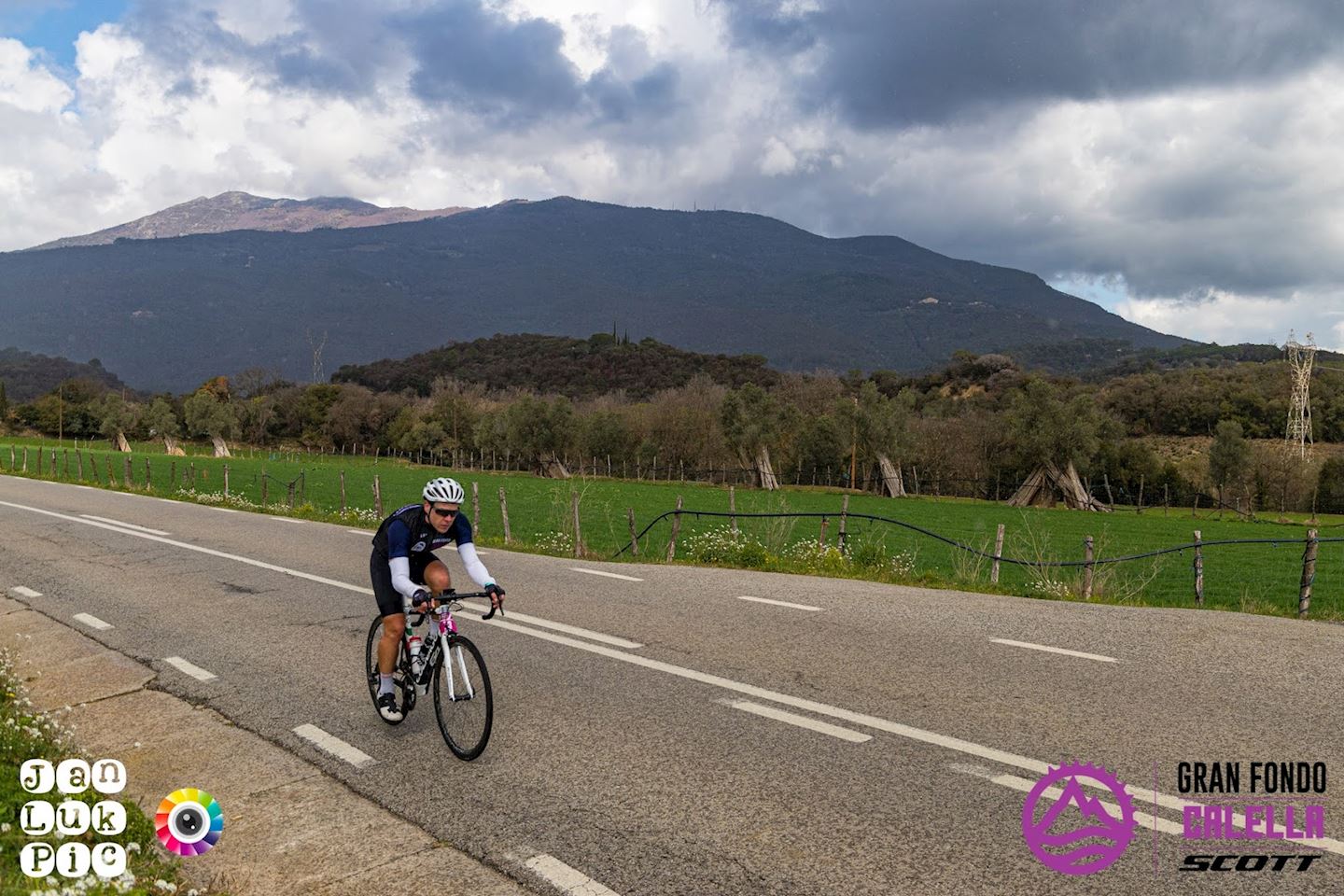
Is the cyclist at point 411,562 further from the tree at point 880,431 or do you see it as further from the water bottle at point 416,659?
the tree at point 880,431

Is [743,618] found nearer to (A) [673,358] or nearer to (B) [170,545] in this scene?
(B) [170,545]

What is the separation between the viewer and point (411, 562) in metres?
6.31

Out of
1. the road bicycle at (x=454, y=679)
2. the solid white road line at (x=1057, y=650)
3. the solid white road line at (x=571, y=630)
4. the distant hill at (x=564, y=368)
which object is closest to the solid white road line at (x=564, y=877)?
the road bicycle at (x=454, y=679)

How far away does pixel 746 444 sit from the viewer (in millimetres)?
87000

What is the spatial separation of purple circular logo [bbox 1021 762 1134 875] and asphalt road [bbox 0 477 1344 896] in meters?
0.08

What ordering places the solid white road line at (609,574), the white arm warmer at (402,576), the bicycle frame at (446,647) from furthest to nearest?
the solid white road line at (609,574) → the bicycle frame at (446,647) → the white arm warmer at (402,576)

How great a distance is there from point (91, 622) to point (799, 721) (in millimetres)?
8655

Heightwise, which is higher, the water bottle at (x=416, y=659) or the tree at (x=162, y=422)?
the tree at (x=162, y=422)

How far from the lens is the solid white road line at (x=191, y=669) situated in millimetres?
7922

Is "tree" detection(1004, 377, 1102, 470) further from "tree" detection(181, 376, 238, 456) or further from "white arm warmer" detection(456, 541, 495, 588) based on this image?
"tree" detection(181, 376, 238, 456)

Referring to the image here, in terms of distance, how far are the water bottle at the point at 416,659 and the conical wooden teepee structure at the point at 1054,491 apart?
223ft

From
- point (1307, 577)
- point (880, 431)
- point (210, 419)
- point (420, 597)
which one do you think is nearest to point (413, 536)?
point (420, 597)

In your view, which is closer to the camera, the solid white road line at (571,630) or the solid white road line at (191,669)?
the solid white road line at (191,669)

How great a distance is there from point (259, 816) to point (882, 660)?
16.9ft
